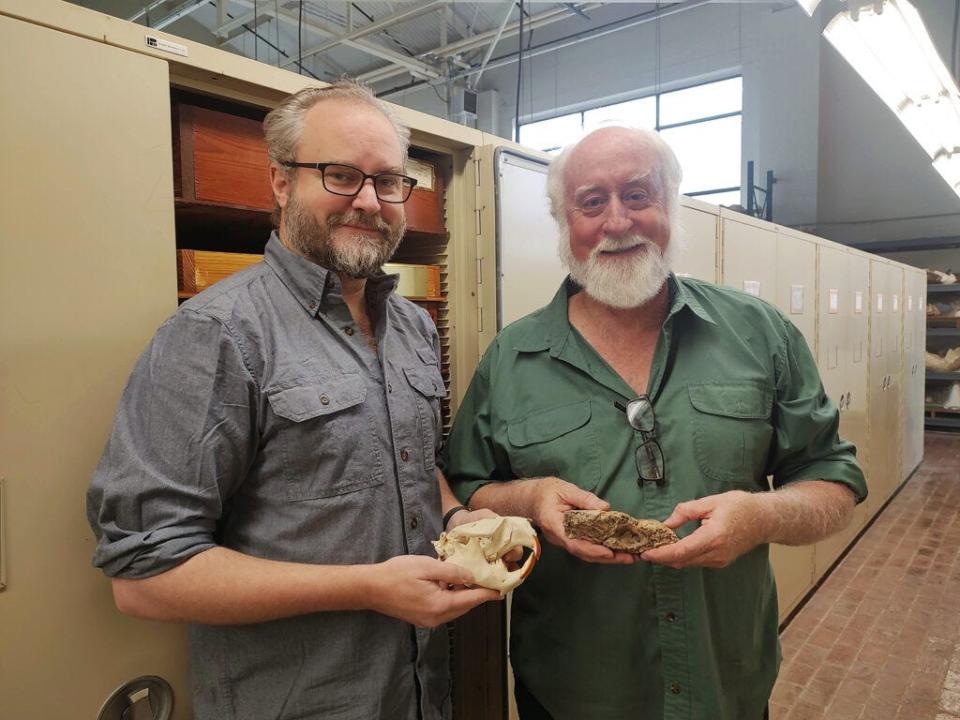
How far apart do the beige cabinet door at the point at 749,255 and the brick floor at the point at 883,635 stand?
1961 mm

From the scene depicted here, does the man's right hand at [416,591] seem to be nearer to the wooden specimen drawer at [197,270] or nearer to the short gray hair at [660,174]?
the wooden specimen drawer at [197,270]

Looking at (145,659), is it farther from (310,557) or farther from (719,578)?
(719,578)

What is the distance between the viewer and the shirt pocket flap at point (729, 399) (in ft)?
4.65

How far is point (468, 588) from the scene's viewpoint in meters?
1.14

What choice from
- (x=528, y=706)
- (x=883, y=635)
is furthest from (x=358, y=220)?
(x=883, y=635)

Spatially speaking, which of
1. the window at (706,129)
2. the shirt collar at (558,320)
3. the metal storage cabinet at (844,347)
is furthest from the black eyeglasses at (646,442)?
the window at (706,129)

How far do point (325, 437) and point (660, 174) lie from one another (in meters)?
1.01

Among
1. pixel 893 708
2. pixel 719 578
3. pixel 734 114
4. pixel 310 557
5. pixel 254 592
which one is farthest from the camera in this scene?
pixel 734 114

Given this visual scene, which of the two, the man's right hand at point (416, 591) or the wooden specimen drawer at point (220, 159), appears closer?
the man's right hand at point (416, 591)

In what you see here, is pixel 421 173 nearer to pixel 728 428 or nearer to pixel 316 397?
pixel 316 397

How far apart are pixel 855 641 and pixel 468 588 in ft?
11.4

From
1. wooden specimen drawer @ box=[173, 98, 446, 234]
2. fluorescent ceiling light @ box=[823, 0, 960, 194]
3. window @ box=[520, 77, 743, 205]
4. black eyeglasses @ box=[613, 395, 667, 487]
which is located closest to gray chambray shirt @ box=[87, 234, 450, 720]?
wooden specimen drawer @ box=[173, 98, 446, 234]

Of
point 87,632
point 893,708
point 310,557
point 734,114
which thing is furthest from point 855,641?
Answer: point 734,114

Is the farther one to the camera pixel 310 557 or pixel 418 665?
pixel 418 665
